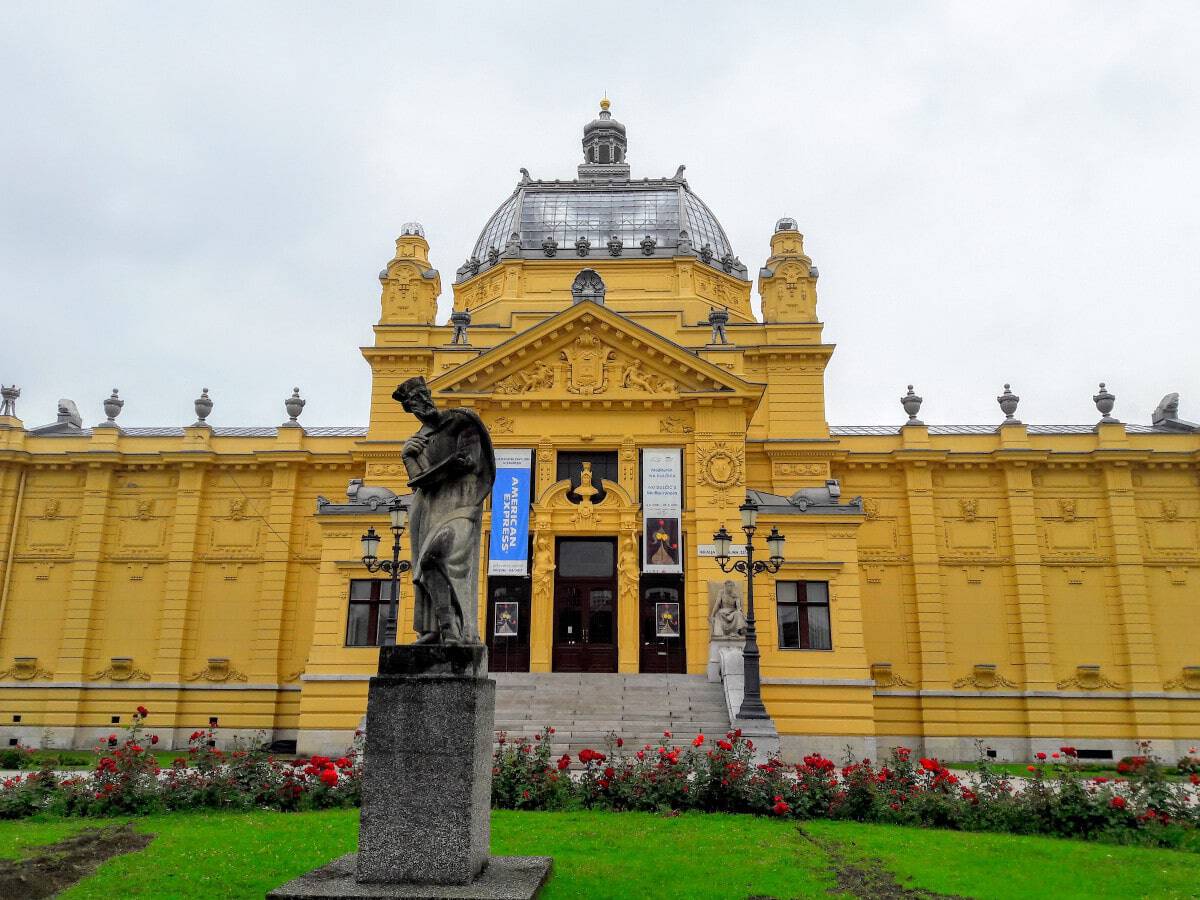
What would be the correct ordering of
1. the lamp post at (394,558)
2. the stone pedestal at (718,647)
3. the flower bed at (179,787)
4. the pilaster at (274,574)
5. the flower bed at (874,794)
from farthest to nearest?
1. the pilaster at (274,574)
2. the stone pedestal at (718,647)
3. the lamp post at (394,558)
4. the flower bed at (179,787)
5. the flower bed at (874,794)

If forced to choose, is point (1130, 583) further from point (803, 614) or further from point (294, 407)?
point (294, 407)

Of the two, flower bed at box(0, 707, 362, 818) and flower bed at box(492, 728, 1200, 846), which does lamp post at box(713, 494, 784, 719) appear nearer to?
flower bed at box(492, 728, 1200, 846)

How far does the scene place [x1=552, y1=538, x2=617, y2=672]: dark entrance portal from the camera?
28891 mm

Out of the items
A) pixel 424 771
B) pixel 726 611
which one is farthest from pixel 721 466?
pixel 424 771

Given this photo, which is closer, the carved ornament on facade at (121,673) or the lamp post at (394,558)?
the lamp post at (394,558)

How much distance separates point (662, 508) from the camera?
2953cm

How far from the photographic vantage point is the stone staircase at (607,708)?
76.5 feet

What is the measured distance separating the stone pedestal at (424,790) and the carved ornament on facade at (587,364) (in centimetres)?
2259

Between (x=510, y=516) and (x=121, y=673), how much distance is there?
17.6 meters

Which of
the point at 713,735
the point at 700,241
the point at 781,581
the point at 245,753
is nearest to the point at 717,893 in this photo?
the point at 245,753

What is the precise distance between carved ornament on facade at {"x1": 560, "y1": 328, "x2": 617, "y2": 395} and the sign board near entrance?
2914 millimetres

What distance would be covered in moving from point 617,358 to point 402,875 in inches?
958

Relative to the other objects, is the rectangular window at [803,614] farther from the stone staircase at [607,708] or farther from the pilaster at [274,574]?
the pilaster at [274,574]

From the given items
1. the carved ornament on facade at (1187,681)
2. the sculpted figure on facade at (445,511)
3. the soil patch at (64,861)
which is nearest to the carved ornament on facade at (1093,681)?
the carved ornament on facade at (1187,681)
